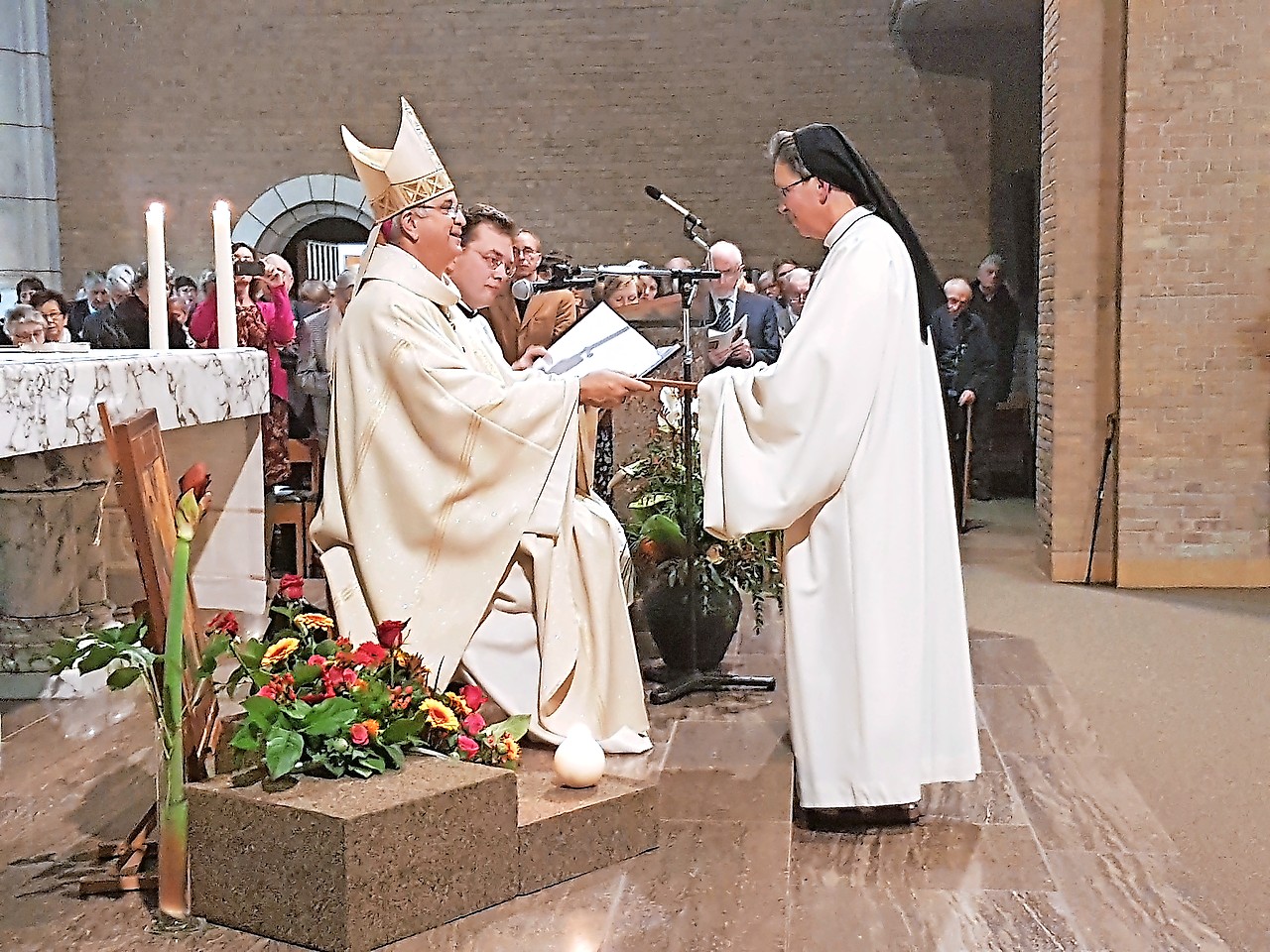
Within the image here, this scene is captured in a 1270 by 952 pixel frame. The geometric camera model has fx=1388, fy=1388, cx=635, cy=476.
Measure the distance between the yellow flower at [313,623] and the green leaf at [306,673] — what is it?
0.84 feet

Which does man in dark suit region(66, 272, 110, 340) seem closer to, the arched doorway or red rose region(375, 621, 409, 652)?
the arched doorway

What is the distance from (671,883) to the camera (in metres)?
2.93

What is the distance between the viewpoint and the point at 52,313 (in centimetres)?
733

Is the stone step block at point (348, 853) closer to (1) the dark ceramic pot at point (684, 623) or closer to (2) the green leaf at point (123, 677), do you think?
(2) the green leaf at point (123, 677)

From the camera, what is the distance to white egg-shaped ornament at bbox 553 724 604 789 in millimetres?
3051

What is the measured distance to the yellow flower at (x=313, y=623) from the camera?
10.1 ft

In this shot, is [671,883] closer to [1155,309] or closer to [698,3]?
[1155,309]

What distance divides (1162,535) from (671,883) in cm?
492

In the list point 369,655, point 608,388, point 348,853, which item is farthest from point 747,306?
point 348,853

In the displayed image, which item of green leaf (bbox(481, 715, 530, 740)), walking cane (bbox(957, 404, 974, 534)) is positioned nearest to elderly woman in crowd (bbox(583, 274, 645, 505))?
green leaf (bbox(481, 715, 530, 740))

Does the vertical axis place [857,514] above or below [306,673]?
above

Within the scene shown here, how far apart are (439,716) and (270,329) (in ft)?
18.1

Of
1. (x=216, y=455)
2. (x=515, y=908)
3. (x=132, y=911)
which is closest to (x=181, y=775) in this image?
(x=132, y=911)

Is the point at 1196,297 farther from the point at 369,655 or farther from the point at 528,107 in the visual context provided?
the point at 528,107
